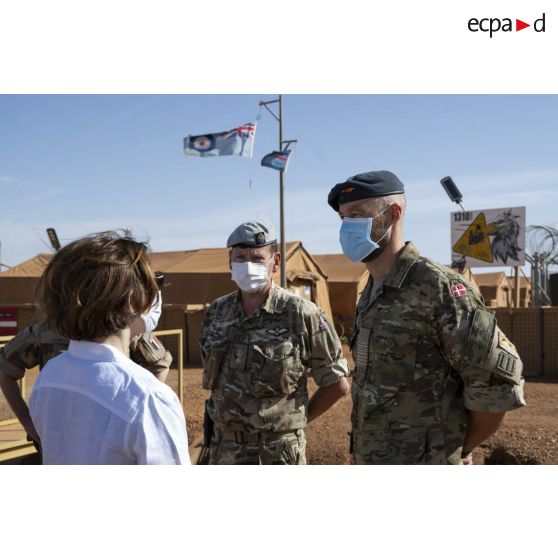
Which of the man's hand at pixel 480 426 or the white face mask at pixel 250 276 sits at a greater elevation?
the white face mask at pixel 250 276

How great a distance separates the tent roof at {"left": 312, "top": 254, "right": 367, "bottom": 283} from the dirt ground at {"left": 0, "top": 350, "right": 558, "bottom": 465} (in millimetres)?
12597

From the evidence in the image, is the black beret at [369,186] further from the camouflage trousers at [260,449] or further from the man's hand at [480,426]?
the camouflage trousers at [260,449]

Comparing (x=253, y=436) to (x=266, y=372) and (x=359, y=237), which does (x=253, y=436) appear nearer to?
(x=266, y=372)

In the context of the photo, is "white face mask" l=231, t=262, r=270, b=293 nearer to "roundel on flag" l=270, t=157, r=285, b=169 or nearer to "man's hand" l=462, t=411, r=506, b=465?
"man's hand" l=462, t=411, r=506, b=465

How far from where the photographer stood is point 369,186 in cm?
249

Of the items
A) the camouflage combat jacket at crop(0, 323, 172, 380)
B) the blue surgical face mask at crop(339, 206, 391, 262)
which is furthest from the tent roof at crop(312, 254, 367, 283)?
the blue surgical face mask at crop(339, 206, 391, 262)

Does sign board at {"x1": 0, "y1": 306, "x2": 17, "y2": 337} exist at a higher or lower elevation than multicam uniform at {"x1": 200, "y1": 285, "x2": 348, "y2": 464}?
lower

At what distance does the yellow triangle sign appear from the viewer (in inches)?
733

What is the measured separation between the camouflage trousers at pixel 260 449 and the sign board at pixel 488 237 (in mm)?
16051

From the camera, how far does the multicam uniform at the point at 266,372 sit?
3.06 m

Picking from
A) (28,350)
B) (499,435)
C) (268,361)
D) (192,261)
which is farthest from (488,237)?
(28,350)

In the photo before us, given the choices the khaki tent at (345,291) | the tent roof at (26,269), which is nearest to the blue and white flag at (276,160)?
the khaki tent at (345,291)

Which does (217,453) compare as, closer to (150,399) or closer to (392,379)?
(392,379)

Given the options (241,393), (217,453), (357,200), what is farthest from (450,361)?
(217,453)
